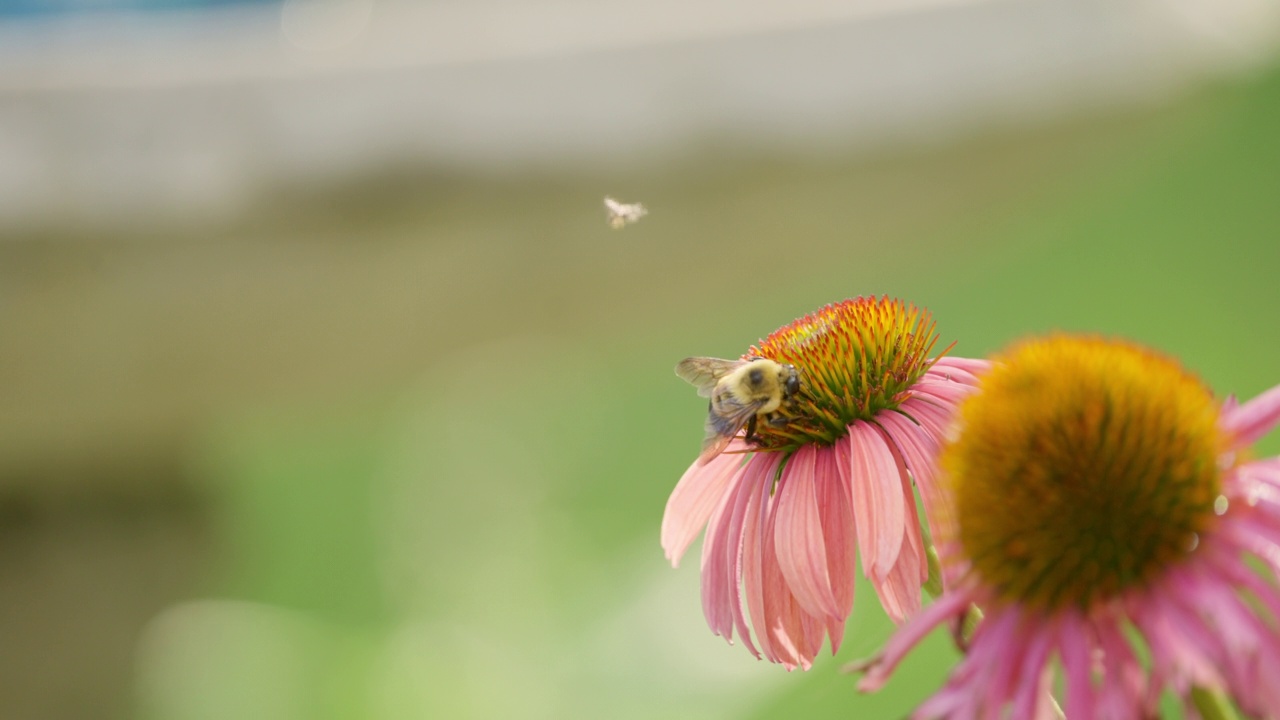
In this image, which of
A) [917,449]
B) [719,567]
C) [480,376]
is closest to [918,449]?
[917,449]

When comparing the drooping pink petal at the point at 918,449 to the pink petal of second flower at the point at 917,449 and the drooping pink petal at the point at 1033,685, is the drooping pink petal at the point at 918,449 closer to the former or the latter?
the pink petal of second flower at the point at 917,449

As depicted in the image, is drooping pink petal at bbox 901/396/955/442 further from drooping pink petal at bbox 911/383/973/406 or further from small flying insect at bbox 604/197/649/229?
small flying insect at bbox 604/197/649/229

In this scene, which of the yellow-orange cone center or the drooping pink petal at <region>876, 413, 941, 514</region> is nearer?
the yellow-orange cone center

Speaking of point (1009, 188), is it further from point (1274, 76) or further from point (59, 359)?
point (1274, 76)

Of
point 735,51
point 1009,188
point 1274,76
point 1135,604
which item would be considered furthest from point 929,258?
point 1135,604

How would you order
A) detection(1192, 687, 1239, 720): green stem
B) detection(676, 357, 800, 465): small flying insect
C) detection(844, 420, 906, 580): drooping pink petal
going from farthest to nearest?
detection(676, 357, 800, 465): small flying insect → detection(844, 420, 906, 580): drooping pink petal → detection(1192, 687, 1239, 720): green stem

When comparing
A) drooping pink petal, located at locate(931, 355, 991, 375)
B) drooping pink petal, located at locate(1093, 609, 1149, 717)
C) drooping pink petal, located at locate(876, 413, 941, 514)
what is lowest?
drooping pink petal, located at locate(1093, 609, 1149, 717)

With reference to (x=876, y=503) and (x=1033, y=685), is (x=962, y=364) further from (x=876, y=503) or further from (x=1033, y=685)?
A: (x=1033, y=685)

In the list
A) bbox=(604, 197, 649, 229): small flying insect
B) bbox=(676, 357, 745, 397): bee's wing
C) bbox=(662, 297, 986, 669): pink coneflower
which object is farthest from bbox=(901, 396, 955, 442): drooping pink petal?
bbox=(604, 197, 649, 229): small flying insect

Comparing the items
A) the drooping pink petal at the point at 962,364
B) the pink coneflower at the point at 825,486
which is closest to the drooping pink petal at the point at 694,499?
the pink coneflower at the point at 825,486
